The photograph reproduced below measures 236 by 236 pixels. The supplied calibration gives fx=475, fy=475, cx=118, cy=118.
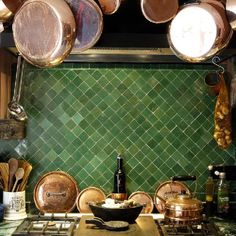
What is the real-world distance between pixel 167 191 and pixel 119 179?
298mm

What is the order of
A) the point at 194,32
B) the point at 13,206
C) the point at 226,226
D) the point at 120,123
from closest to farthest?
1. the point at 194,32
2. the point at 226,226
3. the point at 13,206
4. the point at 120,123

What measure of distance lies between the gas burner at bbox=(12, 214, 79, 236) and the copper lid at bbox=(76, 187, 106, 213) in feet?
0.66

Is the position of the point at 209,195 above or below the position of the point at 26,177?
below

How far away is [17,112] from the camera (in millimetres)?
2748

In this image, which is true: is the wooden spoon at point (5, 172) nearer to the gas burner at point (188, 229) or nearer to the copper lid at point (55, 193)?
the copper lid at point (55, 193)

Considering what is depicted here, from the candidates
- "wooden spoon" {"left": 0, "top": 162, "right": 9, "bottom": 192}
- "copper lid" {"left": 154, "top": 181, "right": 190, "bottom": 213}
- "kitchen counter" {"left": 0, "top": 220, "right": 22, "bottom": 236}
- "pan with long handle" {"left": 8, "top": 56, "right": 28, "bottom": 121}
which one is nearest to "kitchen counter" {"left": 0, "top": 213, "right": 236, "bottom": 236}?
"kitchen counter" {"left": 0, "top": 220, "right": 22, "bottom": 236}

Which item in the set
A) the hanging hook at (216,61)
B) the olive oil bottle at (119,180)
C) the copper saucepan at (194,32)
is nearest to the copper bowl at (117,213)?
the olive oil bottle at (119,180)

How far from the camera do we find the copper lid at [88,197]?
9.14 feet

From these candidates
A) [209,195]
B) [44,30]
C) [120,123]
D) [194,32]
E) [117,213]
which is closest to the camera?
[44,30]

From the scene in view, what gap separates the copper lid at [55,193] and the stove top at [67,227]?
19 cm

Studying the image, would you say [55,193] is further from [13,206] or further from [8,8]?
[8,8]

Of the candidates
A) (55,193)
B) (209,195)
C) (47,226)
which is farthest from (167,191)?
(47,226)

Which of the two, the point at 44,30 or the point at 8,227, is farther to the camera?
the point at 8,227

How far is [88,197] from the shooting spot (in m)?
2.81
